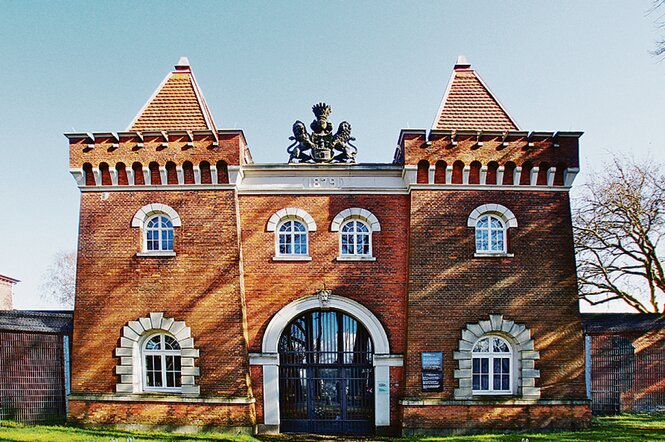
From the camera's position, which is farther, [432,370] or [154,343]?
[154,343]

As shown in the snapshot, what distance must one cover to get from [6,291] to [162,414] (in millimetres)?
33403

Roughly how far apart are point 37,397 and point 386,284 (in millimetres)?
10819

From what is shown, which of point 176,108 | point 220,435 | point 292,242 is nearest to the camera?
point 220,435

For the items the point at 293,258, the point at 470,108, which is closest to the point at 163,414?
the point at 293,258

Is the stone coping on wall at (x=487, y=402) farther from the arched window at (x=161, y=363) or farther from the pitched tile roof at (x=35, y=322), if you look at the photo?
the pitched tile roof at (x=35, y=322)

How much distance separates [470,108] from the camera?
16.2m

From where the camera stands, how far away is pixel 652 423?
575 inches

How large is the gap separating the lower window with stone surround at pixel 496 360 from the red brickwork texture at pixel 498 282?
21 cm

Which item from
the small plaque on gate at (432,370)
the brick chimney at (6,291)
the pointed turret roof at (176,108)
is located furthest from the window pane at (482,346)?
the brick chimney at (6,291)

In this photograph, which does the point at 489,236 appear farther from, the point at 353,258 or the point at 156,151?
the point at 156,151

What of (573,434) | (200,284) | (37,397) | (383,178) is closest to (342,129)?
(383,178)

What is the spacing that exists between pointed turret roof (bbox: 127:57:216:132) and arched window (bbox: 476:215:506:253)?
903cm

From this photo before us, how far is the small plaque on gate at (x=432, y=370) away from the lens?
45.3ft

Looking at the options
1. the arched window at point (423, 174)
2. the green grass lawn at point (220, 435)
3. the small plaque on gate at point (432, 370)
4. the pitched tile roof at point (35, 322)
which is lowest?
the green grass lawn at point (220, 435)
